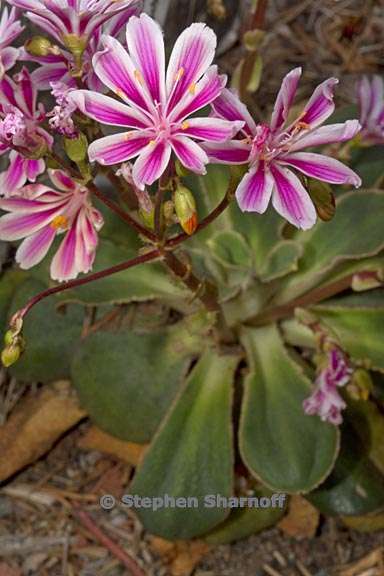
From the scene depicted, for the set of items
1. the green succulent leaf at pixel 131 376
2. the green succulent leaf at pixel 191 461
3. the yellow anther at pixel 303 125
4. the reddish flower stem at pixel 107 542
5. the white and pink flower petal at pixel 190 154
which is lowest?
the reddish flower stem at pixel 107 542

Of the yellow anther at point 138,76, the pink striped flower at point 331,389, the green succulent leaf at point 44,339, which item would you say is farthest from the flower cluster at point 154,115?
the green succulent leaf at point 44,339

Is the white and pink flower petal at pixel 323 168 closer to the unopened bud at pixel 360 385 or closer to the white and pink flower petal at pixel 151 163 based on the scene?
the white and pink flower petal at pixel 151 163

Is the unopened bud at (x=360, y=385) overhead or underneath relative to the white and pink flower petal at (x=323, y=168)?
underneath

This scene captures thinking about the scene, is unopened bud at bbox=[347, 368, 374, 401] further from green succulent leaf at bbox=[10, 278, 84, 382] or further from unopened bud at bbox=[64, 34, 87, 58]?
unopened bud at bbox=[64, 34, 87, 58]

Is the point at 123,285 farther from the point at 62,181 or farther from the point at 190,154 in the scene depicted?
the point at 190,154

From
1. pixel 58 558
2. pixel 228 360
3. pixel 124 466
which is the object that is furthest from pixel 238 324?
pixel 58 558

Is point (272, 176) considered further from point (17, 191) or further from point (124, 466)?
point (124, 466)

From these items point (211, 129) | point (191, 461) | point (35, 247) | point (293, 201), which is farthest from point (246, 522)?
point (211, 129)
